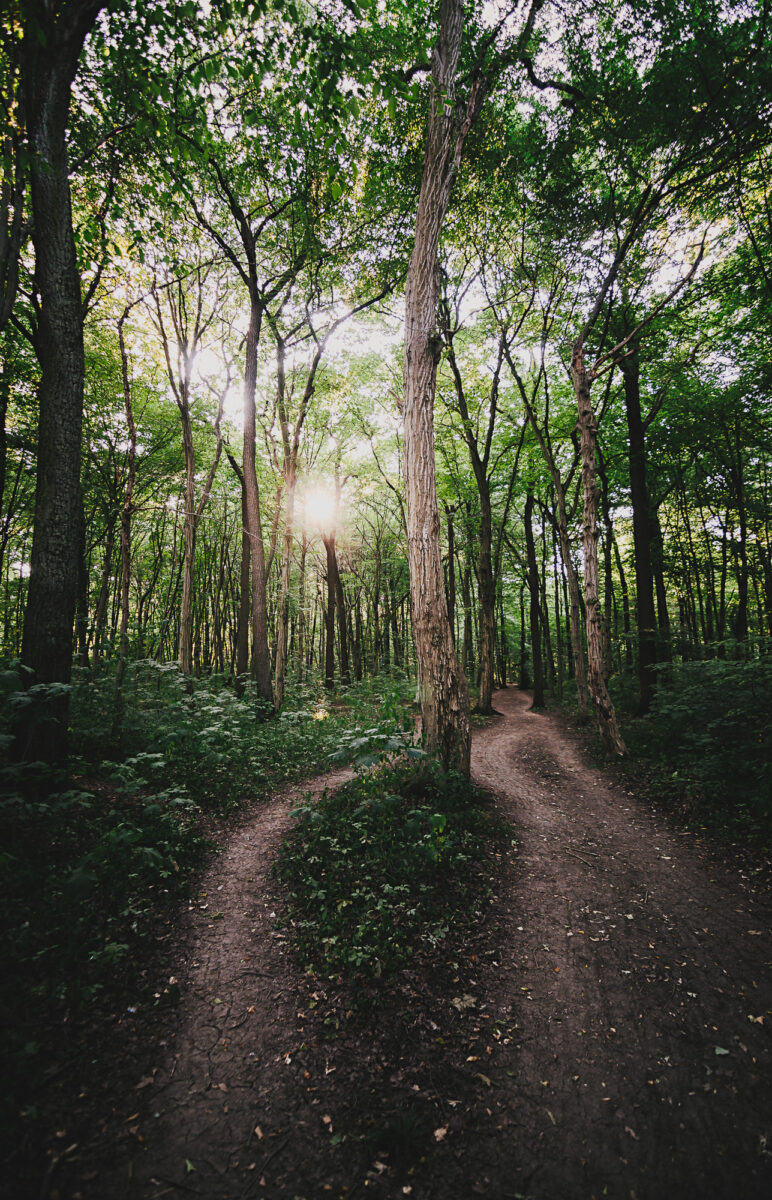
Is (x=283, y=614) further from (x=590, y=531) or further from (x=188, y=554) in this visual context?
(x=590, y=531)

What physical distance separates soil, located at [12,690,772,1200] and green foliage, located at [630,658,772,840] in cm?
160

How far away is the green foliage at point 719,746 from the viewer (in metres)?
5.57

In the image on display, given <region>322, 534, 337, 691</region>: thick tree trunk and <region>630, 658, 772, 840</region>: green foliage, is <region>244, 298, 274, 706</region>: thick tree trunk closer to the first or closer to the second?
<region>322, 534, 337, 691</region>: thick tree trunk

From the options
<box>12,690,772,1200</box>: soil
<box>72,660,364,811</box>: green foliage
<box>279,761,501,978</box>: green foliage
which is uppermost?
<box>72,660,364,811</box>: green foliage

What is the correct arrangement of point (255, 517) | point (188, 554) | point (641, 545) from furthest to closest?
point (188, 554) → point (255, 517) → point (641, 545)

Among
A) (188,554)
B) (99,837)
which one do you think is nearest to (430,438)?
(99,837)

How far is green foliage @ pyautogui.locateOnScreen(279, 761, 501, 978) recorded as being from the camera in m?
3.49

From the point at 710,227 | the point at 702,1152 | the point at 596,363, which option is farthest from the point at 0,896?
the point at 710,227

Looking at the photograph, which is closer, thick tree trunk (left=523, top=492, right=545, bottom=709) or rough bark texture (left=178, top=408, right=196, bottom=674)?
rough bark texture (left=178, top=408, right=196, bottom=674)

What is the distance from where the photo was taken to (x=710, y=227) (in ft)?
28.7

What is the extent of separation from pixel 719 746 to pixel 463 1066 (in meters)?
6.44

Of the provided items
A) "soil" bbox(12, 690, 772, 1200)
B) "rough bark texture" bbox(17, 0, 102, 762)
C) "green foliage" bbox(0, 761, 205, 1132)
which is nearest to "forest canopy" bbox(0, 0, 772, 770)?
"rough bark texture" bbox(17, 0, 102, 762)

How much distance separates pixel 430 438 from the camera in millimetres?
6496

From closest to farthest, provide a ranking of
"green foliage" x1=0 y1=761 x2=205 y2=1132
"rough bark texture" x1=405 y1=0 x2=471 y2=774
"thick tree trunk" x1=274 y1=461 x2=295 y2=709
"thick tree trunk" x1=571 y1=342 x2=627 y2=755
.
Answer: "green foliage" x1=0 y1=761 x2=205 y2=1132
"rough bark texture" x1=405 y1=0 x2=471 y2=774
"thick tree trunk" x1=571 y1=342 x2=627 y2=755
"thick tree trunk" x1=274 y1=461 x2=295 y2=709
